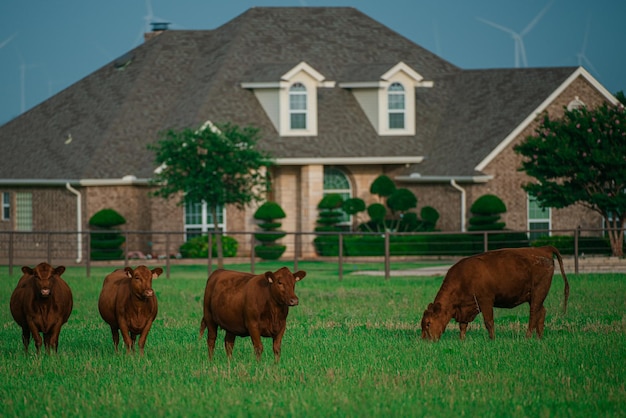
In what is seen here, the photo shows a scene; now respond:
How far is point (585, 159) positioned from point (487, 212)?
5.11m

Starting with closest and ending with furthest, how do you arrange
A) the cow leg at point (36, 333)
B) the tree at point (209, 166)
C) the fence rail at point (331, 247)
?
1. the cow leg at point (36, 333)
2. the fence rail at point (331, 247)
3. the tree at point (209, 166)

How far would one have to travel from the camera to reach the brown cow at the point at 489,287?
1800 centimetres

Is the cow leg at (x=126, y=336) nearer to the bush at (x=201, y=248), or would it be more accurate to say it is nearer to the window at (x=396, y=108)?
the bush at (x=201, y=248)

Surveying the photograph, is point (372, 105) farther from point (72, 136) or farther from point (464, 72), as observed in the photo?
point (72, 136)

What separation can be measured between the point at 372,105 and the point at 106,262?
12669mm

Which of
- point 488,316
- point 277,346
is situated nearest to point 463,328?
point 488,316

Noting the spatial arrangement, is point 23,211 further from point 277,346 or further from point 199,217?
point 277,346

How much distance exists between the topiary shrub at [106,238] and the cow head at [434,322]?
89.2 feet

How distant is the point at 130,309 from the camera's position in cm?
1691

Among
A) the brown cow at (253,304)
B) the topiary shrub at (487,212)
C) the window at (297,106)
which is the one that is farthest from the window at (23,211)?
the brown cow at (253,304)

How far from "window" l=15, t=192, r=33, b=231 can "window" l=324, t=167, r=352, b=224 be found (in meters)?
11.2

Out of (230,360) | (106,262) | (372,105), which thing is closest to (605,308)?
(230,360)

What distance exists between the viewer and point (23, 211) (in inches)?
1885

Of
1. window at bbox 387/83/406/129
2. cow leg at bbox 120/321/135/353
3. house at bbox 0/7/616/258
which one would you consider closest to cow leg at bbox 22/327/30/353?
cow leg at bbox 120/321/135/353
